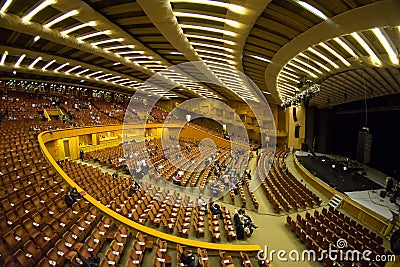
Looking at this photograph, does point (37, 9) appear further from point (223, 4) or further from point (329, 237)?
point (329, 237)

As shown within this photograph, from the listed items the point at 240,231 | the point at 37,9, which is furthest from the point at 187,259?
the point at 37,9

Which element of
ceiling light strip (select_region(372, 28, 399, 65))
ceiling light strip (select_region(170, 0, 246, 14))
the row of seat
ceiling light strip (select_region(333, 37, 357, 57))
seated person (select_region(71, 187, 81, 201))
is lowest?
the row of seat

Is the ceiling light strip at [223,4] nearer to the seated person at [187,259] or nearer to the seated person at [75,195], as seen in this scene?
the seated person at [187,259]

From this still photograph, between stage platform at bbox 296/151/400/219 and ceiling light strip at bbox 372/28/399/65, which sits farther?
stage platform at bbox 296/151/400/219

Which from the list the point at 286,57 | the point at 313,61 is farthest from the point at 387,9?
the point at 313,61

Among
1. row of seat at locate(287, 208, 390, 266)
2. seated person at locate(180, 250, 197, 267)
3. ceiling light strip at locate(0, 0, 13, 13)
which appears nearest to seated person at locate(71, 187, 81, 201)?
seated person at locate(180, 250, 197, 267)

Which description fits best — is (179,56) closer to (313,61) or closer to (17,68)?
(313,61)

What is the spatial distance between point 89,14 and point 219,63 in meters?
5.90

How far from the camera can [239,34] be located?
648 centimetres

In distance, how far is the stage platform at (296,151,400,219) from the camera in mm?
9219

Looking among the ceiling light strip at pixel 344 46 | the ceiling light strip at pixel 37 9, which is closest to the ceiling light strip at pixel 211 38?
the ceiling light strip at pixel 344 46

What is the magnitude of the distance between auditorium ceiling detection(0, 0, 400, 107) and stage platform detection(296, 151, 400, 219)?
14.8 feet

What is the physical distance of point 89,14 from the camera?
6469 millimetres

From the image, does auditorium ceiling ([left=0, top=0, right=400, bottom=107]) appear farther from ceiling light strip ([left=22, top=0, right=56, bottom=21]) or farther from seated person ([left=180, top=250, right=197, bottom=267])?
seated person ([left=180, top=250, right=197, bottom=267])
